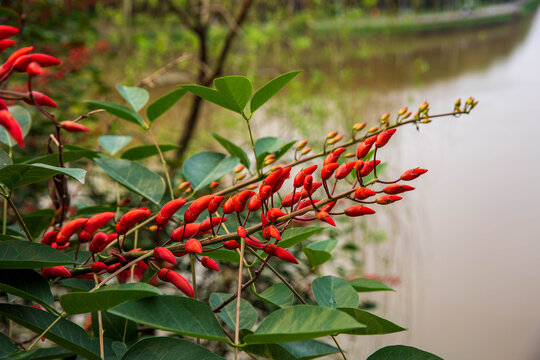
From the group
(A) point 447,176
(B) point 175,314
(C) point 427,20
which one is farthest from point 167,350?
(C) point 427,20

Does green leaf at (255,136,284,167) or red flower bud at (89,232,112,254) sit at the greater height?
red flower bud at (89,232,112,254)

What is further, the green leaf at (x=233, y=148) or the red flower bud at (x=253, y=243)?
the green leaf at (x=233, y=148)

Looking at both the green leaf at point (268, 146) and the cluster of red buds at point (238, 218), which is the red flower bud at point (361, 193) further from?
the green leaf at point (268, 146)

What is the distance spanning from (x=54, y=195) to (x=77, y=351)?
14cm

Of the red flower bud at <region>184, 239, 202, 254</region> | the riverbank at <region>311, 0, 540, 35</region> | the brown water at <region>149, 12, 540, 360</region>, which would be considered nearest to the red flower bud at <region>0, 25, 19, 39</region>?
the red flower bud at <region>184, 239, 202, 254</region>

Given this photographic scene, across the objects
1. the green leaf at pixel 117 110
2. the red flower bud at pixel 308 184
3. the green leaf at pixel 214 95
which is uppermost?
the green leaf at pixel 214 95

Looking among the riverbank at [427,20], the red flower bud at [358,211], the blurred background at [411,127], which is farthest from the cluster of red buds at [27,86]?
the riverbank at [427,20]

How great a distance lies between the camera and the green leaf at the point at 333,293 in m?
0.20

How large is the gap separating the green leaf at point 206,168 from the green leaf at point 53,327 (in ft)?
0.41

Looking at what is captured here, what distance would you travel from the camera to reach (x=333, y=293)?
0.20m

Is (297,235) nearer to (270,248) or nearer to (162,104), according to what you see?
(270,248)

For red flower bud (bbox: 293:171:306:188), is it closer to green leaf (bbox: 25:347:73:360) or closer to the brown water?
green leaf (bbox: 25:347:73:360)

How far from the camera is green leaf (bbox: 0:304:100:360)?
17 cm

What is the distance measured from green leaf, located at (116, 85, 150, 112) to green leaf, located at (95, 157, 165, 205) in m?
0.06
